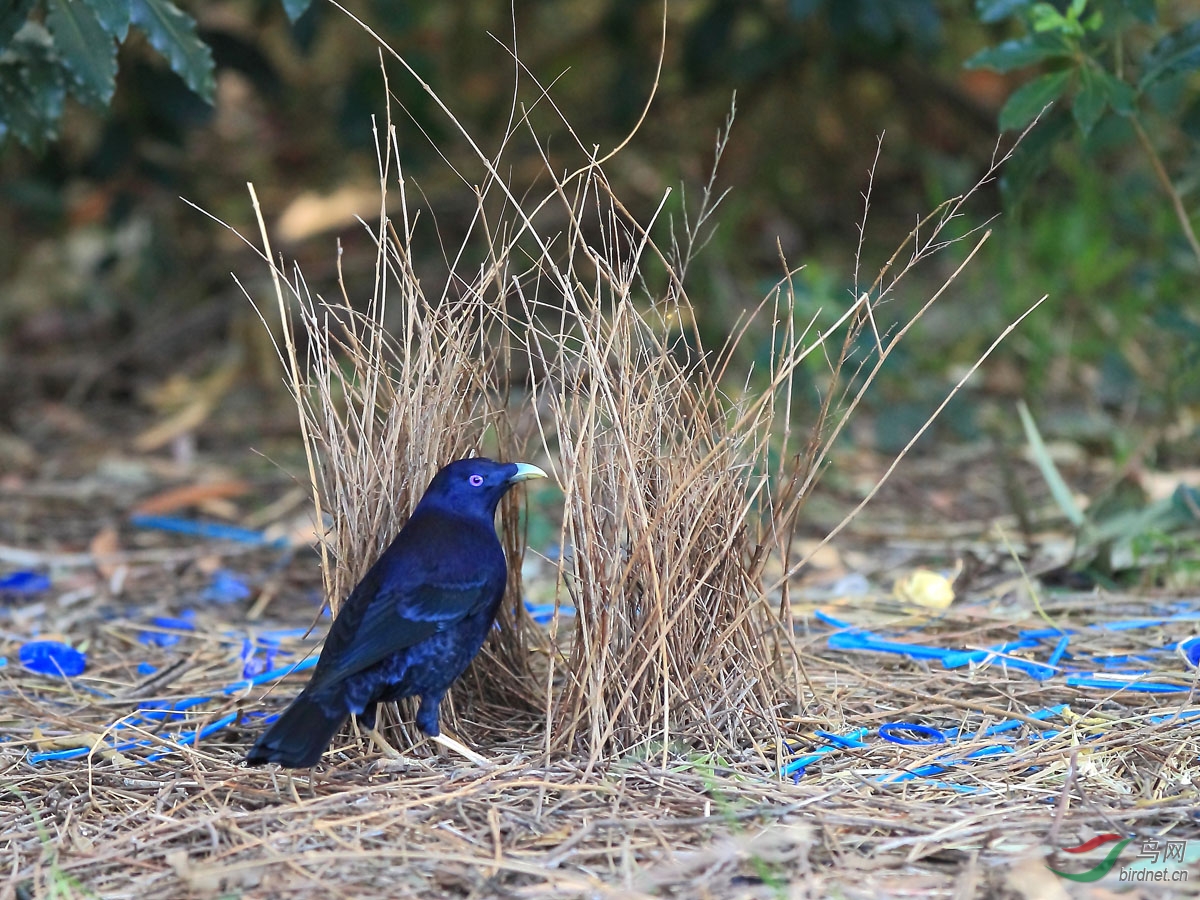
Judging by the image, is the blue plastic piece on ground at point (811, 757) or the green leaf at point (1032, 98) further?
the green leaf at point (1032, 98)

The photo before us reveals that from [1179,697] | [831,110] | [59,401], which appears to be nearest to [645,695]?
[1179,697]

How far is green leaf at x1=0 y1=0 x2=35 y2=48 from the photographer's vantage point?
2979mm

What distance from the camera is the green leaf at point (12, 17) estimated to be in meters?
2.98

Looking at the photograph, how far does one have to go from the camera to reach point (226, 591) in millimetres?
4012

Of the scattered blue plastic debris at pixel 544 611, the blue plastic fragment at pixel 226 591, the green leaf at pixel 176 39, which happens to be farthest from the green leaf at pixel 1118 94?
the blue plastic fragment at pixel 226 591

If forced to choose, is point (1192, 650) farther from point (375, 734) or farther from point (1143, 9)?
point (375, 734)

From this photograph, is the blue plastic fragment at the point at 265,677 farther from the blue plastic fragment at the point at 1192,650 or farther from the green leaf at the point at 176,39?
the blue plastic fragment at the point at 1192,650

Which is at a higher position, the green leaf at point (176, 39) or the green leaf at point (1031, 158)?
the green leaf at point (176, 39)

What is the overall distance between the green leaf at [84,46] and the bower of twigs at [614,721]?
76 centimetres

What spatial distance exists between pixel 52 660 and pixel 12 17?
1.49 m

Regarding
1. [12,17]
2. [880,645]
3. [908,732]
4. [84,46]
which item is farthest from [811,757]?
[12,17]

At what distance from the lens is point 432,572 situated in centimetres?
257

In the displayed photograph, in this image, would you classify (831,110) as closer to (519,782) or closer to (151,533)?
(151,533)

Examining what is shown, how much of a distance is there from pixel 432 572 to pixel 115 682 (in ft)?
3.54
